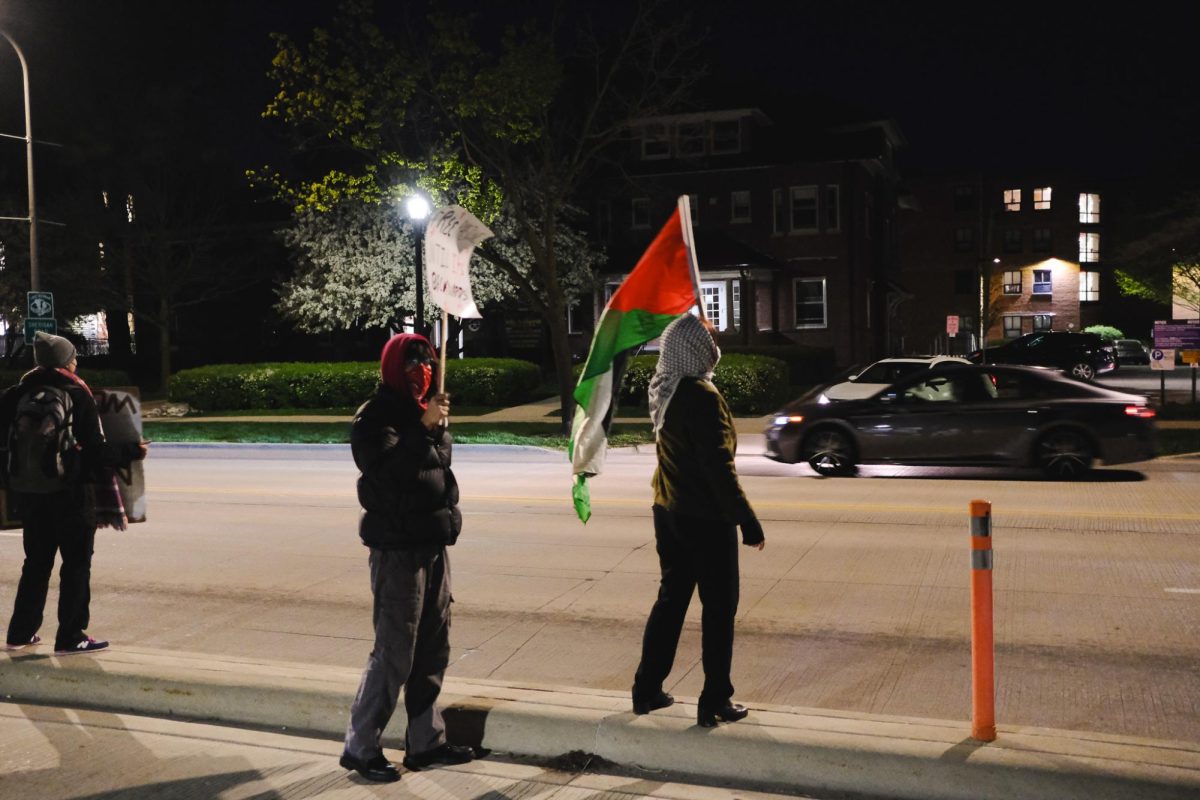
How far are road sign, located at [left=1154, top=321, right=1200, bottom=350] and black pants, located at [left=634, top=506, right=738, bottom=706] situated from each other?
20142mm

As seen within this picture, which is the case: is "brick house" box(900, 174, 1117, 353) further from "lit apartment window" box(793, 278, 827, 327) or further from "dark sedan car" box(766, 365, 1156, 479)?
"dark sedan car" box(766, 365, 1156, 479)

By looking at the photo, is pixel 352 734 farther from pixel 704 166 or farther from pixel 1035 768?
pixel 704 166

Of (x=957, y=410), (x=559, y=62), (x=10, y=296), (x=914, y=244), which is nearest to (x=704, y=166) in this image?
(x=559, y=62)

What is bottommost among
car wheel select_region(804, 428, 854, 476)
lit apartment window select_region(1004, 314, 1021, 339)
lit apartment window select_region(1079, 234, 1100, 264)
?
car wheel select_region(804, 428, 854, 476)

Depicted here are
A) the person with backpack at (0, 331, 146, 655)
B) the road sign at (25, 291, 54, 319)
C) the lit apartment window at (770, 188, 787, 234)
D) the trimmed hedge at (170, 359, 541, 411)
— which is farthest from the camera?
the lit apartment window at (770, 188, 787, 234)

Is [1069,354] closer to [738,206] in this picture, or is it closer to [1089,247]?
[738,206]

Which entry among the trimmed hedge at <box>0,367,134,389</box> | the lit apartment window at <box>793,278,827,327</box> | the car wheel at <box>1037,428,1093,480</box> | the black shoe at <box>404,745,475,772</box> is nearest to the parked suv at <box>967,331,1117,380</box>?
the lit apartment window at <box>793,278,827,327</box>

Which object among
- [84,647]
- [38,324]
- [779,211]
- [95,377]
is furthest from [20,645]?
[779,211]

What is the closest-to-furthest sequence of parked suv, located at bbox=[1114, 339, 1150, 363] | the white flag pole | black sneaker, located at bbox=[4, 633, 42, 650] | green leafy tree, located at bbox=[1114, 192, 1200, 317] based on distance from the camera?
the white flag pole, black sneaker, located at bbox=[4, 633, 42, 650], green leafy tree, located at bbox=[1114, 192, 1200, 317], parked suv, located at bbox=[1114, 339, 1150, 363]

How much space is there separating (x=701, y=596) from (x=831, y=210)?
35911 millimetres

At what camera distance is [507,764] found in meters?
5.04

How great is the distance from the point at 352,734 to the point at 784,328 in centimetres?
3576

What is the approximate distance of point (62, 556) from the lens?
6.27 m

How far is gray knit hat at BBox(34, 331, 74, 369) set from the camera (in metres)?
6.23
